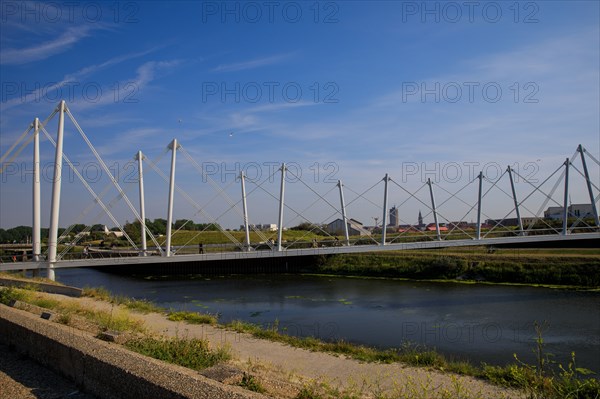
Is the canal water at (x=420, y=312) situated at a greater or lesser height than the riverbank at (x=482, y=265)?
lesser

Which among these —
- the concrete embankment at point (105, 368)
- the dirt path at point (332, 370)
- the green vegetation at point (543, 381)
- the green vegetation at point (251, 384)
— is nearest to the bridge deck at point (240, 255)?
the dirt path at point (332, 370)

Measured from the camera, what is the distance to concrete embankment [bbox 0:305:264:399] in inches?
173

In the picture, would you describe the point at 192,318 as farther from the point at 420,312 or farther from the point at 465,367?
the point at 420,312

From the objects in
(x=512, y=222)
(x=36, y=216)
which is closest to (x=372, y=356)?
(x=36, y=216)

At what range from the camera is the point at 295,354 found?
10812mm

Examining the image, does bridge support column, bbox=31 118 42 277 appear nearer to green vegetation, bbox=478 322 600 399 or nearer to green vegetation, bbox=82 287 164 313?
green vegetation, bbox=82 287 164 313

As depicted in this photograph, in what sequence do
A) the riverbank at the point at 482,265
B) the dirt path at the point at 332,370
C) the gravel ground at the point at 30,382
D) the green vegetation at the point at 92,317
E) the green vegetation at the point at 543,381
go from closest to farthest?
the gravel ground at the point at 30,382
the green vegetation at the point at 543,381
the dirt path at the point at 332,370
the green vegetation at the point at 92,317
the riverbank at the point at 482,265

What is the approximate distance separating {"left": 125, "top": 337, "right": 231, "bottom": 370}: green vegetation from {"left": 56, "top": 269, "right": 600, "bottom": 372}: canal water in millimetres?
6018

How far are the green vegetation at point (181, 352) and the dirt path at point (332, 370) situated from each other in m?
0.73

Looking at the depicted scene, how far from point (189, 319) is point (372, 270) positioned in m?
A: 24.9

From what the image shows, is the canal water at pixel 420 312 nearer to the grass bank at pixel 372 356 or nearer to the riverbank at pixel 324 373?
the grass bank at pixel 372 356

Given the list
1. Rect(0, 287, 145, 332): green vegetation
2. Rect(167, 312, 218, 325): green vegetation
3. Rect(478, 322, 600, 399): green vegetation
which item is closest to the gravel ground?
Rect(0, 287, 145, 332): green vegetation

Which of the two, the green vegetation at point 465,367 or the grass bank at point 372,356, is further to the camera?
the green vegetation at point 465,367

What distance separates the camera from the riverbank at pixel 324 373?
6566 mm
